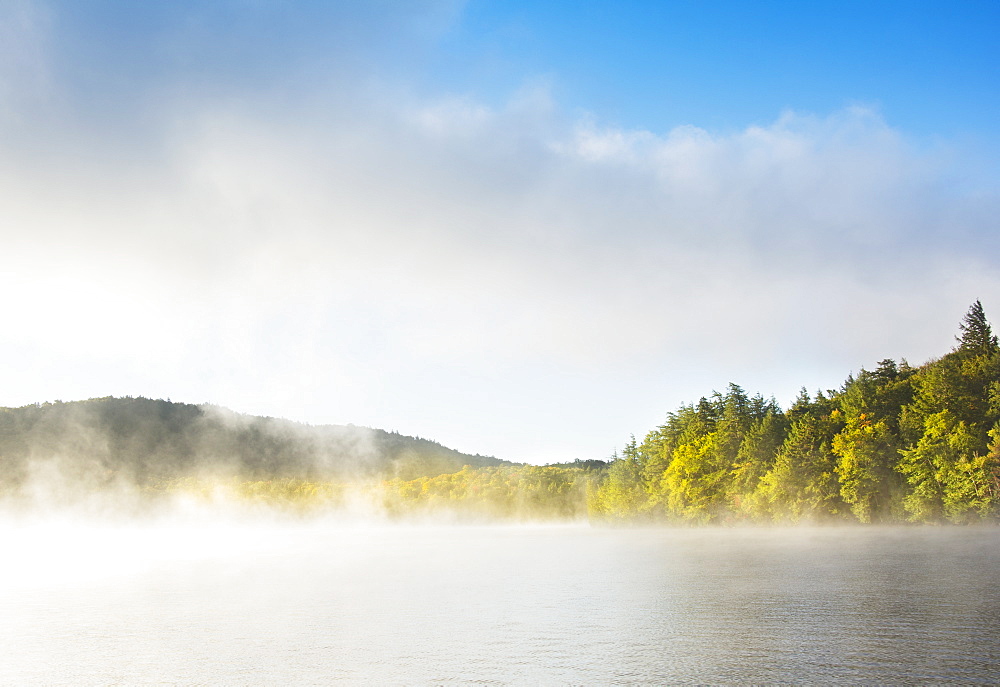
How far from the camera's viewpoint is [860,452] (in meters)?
99.4

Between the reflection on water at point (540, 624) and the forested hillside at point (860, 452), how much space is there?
97.7 feet

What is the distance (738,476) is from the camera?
402 feet

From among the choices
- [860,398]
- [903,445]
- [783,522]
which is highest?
[860,398]

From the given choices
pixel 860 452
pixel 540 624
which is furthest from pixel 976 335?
pixel 540 624

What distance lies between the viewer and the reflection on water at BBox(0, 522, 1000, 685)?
75.7 ft

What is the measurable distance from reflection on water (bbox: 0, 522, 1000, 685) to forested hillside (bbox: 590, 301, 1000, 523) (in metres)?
29.8

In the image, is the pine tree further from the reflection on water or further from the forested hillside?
the reflection on water

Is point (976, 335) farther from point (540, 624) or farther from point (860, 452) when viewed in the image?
point (540, 624)

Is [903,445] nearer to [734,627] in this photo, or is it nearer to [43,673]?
[734,627]

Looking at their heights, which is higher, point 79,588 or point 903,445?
point 903,445

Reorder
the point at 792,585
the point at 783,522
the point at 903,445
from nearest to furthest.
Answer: the point at 792,585 → the point at 903,445 → the point at 783,522

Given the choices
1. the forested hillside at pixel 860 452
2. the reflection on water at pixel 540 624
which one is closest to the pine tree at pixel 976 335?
the forested hillside at pixel 860 452

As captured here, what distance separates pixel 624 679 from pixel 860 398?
3949 inches

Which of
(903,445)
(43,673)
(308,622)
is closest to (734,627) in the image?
(308,622)
